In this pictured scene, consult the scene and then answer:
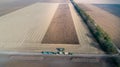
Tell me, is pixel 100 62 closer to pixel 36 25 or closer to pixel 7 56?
pixel 7 56

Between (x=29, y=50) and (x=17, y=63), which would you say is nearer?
(x=17, y=63)

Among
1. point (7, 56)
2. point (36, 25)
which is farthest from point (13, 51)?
point (36, 25)

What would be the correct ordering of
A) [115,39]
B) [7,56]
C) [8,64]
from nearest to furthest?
[8,64] < [7,56] < [115,39]

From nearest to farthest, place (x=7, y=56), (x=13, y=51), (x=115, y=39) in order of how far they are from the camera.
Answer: (x=7, y=56)
(x=13, y=51)
(x=115, y=39)

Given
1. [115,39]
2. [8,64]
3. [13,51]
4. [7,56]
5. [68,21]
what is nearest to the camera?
[8,64]

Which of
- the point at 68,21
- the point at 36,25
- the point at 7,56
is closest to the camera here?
the point at 7,56

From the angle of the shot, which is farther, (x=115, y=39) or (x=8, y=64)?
(x=115, y=39)

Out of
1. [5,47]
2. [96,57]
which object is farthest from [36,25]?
[96,57]

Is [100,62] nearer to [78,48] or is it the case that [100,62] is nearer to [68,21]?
[78,48]

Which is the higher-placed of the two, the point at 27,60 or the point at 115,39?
the point at 27,60
